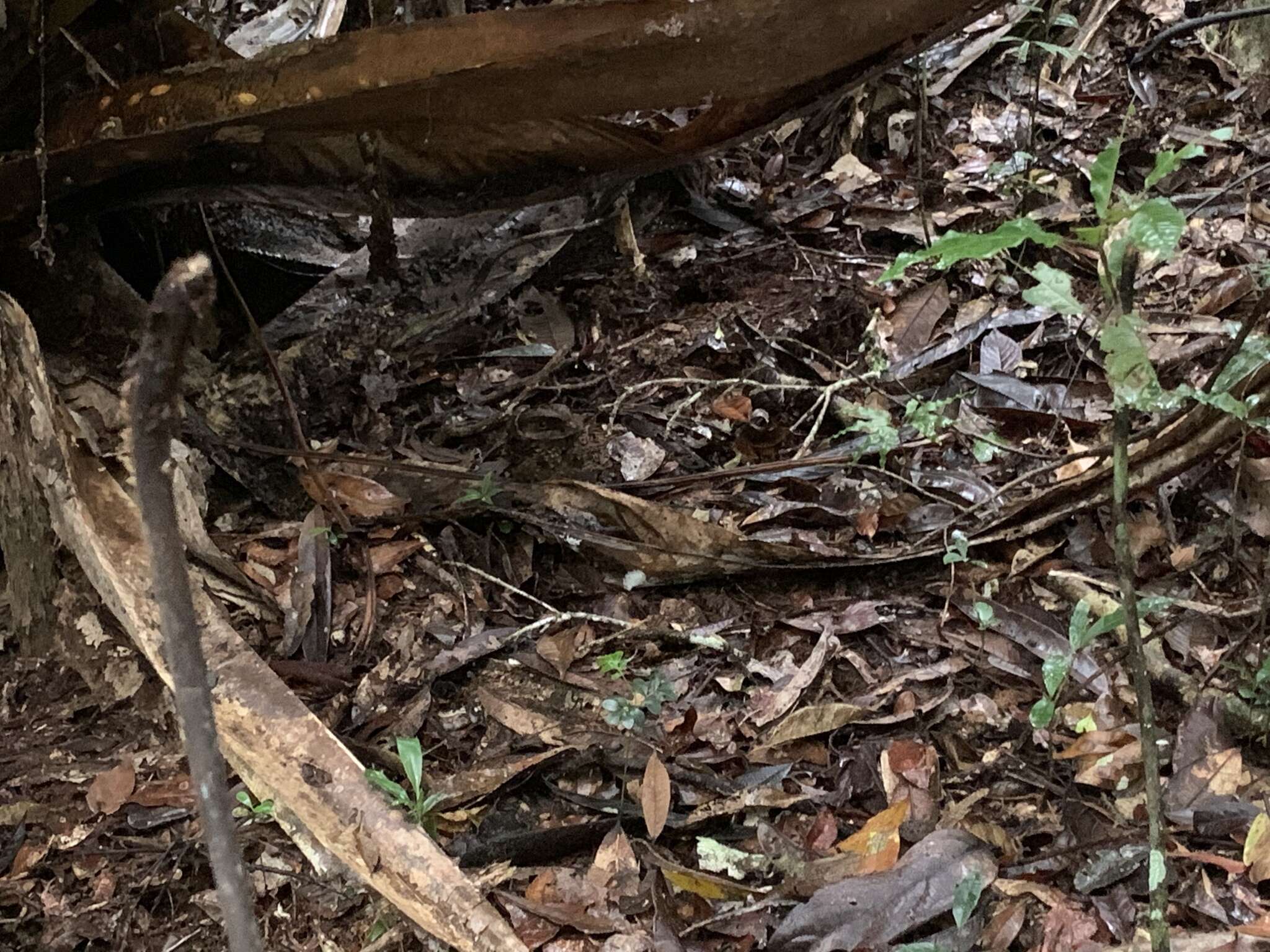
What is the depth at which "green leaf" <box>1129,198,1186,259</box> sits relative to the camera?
1.10 metres

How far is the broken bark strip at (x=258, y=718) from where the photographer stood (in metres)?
1.41

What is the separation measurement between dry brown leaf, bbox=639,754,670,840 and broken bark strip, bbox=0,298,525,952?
391 millimetres

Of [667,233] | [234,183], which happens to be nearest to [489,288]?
[667,233]

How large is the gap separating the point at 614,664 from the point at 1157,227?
1275mm

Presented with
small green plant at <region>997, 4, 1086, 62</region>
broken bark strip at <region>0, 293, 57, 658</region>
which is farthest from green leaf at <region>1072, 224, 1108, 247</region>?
small green plant at <region>997, 4, 1086, 62</region>

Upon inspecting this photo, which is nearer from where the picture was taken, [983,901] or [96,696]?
[983,901]

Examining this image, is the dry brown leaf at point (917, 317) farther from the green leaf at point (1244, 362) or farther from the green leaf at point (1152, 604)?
the green leaf at point (1152, 604)

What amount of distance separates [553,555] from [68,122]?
1.36 metres

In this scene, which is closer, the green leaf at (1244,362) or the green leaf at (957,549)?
the green leaf at (1244,362)

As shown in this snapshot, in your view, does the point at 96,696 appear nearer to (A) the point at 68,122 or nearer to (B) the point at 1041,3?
(A) the point at 68,122

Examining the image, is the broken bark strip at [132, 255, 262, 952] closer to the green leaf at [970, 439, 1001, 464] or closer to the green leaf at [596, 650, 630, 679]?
the green leaf at [596, 650, 630, 679]

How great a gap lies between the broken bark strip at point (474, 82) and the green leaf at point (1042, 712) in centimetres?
122

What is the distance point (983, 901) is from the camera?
60.5 inches

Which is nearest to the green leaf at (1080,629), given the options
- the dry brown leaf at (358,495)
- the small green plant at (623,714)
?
the small green plant at (623,714)
